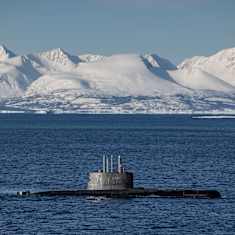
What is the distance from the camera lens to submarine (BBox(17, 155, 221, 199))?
74938 millimetres

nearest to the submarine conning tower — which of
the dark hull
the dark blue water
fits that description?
the dark hull

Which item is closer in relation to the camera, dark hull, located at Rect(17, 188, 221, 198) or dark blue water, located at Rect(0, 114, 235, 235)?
dark blue water, located at Rect(0, 114, 235, 235)

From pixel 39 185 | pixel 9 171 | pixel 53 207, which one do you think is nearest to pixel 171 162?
pixel 9 171

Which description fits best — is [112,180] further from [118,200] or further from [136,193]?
[118,200]

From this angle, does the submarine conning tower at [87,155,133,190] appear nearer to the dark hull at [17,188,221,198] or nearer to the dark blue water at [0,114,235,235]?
the dark hull at [17,188,221,198]

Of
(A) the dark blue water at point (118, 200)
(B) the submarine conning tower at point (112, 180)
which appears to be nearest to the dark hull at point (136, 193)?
(B) the submarine conning tower at point (112, 180)

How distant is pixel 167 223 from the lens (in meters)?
64.6

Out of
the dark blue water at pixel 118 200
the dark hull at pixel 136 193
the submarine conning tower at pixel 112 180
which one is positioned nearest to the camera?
the dark blue water at pixel 118 200

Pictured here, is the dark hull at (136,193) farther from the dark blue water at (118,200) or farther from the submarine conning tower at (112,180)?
the dark blue water at (118,200)

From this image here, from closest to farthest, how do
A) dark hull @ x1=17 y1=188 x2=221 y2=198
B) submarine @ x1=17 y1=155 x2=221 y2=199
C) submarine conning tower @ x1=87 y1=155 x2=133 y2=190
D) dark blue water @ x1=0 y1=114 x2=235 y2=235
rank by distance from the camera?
dark blue water @ x1=0 y1=114 x2=235 y2=235
dark hull @ x1=17 y1=188 x2=221 y2=198
submarine @ x1=17 y1=155 x2=221 y2=199
submarine conning tower @ x1=87 y1=155 x2=133 y2=190

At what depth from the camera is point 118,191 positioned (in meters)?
74.9

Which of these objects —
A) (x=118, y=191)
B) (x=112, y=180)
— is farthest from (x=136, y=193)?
(x=112, y=180)

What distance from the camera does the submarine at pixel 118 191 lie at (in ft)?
246

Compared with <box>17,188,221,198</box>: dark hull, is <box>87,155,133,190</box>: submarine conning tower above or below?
above
